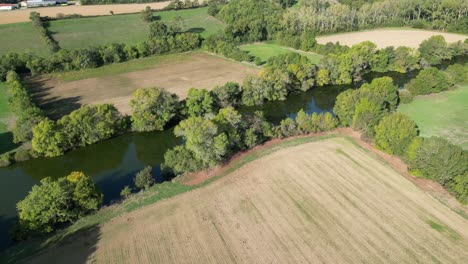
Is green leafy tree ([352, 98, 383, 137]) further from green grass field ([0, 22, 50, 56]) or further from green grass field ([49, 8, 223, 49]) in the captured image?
green grass field ([0, 22, 50, 56])

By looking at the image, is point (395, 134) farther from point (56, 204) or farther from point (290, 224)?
point (56, 204)

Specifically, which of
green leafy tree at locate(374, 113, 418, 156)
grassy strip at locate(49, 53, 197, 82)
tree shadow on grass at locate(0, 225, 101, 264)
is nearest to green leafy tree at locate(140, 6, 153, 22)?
grassy strip at locate(49, 53, 197, 82)

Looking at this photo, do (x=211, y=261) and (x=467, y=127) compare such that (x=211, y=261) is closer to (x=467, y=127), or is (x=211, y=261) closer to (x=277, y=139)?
(x=277, y=139)

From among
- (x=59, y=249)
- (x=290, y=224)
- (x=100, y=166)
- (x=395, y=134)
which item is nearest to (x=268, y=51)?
(x=395, y=134)

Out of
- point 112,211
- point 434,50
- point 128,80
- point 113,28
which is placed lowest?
point 112,211

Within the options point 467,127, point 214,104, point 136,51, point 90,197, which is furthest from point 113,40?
point 467,127

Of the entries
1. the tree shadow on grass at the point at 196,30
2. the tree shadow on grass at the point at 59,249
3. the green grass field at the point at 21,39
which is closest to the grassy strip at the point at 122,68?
the green grass field at the point at 21,39

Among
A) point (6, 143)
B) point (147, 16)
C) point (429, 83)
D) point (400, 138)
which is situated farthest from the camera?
point (147, 16)
